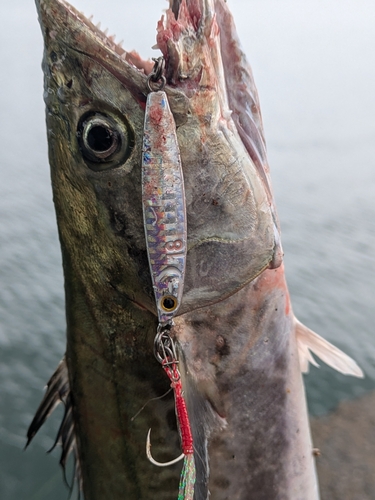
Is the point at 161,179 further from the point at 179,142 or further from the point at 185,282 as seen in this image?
the point at 185,282

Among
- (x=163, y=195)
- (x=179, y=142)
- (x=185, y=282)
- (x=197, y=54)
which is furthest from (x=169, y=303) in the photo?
(x=197, y=54)

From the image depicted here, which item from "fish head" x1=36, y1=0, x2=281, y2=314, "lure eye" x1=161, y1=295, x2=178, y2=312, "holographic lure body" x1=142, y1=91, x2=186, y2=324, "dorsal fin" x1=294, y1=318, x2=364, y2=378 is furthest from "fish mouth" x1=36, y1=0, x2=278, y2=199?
"dorsal fin" x1=294, y1=318, x2=364, y2=378

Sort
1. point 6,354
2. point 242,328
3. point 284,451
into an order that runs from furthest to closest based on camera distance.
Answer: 1. point 6,354
2. point 284,451
3. point 242,328

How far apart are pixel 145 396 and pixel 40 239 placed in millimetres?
5332

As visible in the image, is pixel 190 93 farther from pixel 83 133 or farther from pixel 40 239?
pixel 40 239

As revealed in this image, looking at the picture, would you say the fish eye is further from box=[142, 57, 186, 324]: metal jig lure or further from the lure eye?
the lure eye

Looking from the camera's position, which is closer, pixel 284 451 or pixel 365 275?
pixel 284 451

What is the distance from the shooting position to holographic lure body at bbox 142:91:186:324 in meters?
1.31

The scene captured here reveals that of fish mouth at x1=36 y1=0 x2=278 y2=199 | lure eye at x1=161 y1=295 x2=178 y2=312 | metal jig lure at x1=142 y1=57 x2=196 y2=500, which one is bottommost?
lure eye at x1=161 y1=295 x2=178 y2=312

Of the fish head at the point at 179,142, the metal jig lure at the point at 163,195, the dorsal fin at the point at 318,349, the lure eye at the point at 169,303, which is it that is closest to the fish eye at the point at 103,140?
the fish head at the point at 179,142

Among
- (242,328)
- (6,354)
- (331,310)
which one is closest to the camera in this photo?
(242,328)

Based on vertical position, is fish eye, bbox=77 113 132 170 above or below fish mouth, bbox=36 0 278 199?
below

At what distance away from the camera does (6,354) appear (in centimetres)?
426

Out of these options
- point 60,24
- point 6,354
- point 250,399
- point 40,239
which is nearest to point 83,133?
point 60,24
